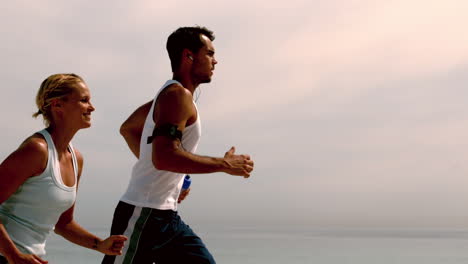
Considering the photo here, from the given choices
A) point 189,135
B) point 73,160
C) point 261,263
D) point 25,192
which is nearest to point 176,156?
point 189,135

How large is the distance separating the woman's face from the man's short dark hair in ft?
3.35

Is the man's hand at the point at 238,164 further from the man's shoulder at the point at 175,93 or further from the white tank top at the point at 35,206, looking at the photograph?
the white tank top at the point at 35,206

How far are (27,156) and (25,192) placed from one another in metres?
0.22

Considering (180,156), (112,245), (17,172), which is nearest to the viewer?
(17,172)

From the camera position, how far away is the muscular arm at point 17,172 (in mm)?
3504

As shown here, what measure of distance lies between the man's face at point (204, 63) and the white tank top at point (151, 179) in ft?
0.80

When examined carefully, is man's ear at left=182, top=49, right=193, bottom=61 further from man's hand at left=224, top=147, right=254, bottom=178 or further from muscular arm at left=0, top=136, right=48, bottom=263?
muscular arm at left=0, top=136, right=48, bottom=263

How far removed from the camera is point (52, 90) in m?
3.85

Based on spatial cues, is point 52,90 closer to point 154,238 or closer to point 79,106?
point 79,106

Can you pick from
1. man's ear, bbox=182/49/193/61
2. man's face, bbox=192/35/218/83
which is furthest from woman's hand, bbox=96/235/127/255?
man's ear, bbox=182/49/193/61

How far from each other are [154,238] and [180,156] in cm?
63

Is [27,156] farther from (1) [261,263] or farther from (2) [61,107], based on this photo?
(1) [261,263]

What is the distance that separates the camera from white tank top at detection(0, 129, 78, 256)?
373cm

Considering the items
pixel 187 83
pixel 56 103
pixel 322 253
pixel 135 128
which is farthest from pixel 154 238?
pixel 322 253
